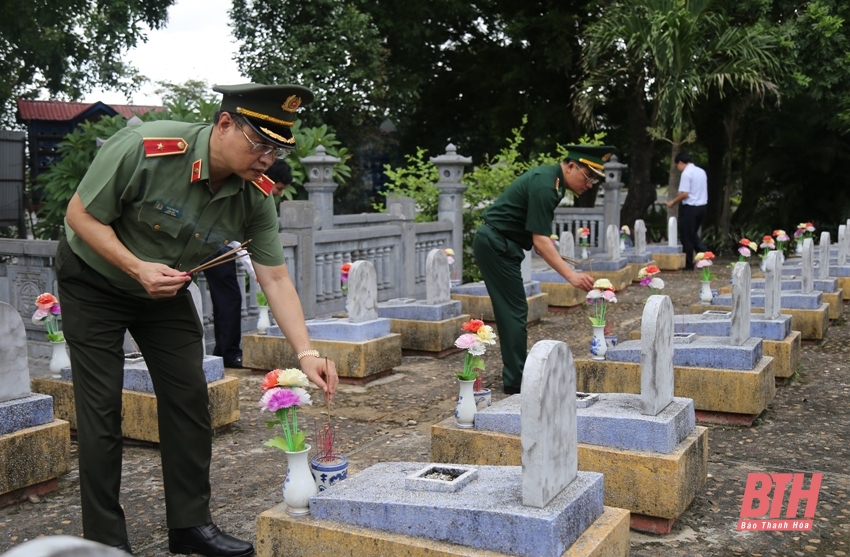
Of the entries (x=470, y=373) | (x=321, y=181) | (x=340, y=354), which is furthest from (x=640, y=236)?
(x=470, y=373)

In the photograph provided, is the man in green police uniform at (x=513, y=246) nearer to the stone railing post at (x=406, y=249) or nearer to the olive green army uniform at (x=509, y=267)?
the olive green army uniform at (x=509, y=267)

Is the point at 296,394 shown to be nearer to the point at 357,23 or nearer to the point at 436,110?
the point at 357,23

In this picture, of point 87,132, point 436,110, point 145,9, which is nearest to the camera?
point 87,132

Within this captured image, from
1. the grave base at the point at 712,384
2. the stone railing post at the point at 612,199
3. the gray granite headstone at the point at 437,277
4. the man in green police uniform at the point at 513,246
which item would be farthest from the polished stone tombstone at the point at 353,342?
the stone railing post at the point at 612,199

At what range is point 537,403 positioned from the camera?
3.17m

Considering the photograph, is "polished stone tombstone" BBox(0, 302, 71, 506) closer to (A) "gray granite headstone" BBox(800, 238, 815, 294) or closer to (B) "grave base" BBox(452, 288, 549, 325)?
(B) "grave base" BBox(452, 288, 549, 325)

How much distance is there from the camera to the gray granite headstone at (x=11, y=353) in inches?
181

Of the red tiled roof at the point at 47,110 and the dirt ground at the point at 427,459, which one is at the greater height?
the red tiled roof at the point at 47,110

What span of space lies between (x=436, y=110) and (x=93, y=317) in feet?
69.0

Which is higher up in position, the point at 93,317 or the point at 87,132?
the point at 87,132

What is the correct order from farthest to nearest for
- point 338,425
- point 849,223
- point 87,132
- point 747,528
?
1. point 849,223
2. point 87,132
3. point 338,425
4. point 747,528

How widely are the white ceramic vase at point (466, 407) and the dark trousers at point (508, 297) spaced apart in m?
2.09

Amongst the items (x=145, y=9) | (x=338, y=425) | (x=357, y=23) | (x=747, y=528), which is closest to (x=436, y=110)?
(x=357, y=23)

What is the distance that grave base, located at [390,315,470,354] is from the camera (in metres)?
8.65
